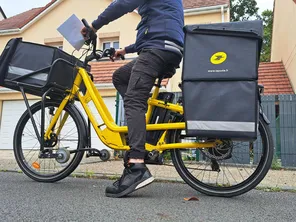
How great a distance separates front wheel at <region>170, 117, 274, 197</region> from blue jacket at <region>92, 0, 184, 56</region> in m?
0.75

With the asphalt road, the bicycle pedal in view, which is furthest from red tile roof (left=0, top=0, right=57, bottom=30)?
the bicycle pedal

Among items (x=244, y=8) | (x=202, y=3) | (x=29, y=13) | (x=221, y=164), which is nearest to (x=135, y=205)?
(x=221, y=164)

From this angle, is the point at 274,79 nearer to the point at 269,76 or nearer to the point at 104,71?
the point at 269,76

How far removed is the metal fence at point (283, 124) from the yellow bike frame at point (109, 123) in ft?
8.19

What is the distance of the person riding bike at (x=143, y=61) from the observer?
2.36 meters

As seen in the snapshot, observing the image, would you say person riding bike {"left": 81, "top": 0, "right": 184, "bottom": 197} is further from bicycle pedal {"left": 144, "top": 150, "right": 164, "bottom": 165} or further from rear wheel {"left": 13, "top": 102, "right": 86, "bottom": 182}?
rear wheel {"left": 13, "top": 102, "right": 86, "bottom": 182}

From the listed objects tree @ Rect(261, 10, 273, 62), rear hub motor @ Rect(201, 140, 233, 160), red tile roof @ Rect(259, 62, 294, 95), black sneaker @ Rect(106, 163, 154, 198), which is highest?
tree @ Rect(261, 10, 273, 62)

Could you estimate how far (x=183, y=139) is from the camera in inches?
101

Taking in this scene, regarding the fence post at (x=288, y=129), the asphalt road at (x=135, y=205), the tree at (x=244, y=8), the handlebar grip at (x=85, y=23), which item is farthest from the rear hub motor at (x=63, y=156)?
the tree at (x=244, y=8)

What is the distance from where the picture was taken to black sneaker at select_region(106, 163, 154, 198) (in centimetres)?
231

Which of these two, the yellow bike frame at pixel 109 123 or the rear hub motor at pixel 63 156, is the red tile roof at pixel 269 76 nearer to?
the yellow bike frame at pixel 109 123

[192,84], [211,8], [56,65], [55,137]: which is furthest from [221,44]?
[211,8]

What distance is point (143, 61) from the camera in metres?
2.45

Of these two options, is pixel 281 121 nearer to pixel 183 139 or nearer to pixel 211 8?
pixel 183 139
